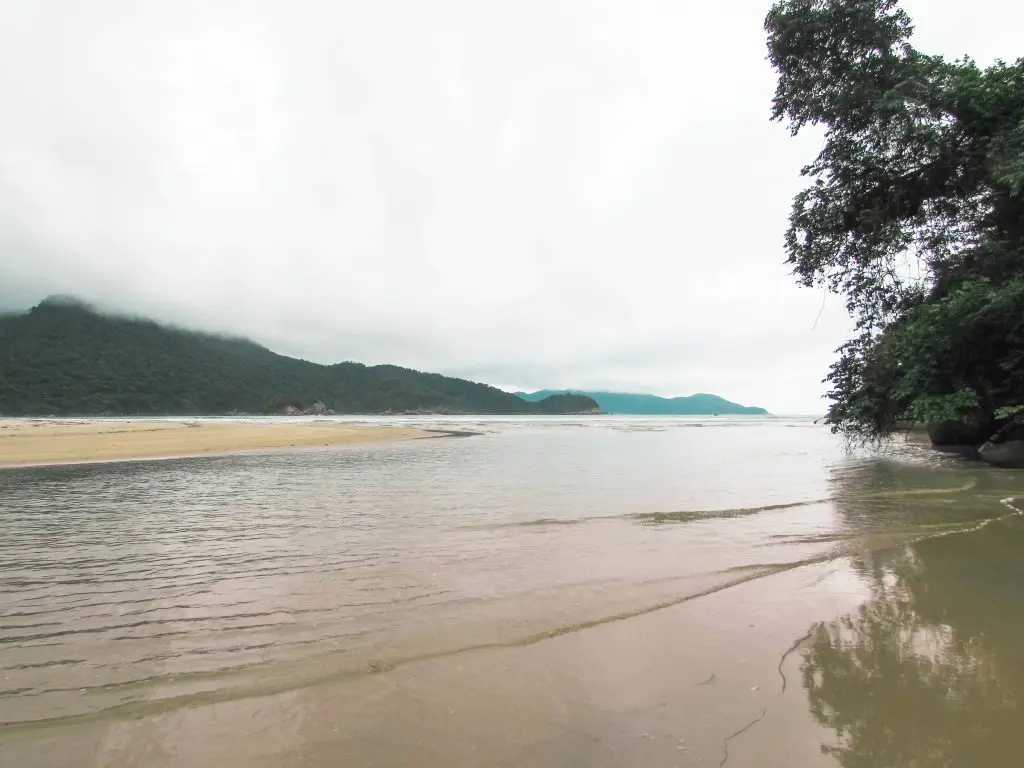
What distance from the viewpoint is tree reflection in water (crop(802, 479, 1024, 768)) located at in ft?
10.3

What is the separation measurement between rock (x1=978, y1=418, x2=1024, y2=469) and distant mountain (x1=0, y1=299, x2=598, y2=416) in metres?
142

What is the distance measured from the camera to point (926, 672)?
4.05 metres

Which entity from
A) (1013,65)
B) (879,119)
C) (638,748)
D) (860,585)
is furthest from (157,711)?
(1013,65)

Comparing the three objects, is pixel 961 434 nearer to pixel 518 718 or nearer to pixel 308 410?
pixel 518 718

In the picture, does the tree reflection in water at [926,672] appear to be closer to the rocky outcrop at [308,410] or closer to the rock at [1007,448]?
the rock at [1007,448]

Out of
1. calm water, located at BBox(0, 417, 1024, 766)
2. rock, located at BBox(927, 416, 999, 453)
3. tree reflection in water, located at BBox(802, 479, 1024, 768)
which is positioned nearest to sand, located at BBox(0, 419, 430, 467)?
calm water, located at BBox(0, 417, 1024, 766)

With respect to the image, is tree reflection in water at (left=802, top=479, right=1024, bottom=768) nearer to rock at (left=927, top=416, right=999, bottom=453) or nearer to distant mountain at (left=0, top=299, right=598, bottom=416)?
rock at (left=927, top=416, right=999, bottom=453)

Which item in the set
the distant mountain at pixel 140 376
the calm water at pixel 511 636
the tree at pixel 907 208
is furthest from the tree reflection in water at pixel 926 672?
Answer: the distant mountain at pixel 140 376

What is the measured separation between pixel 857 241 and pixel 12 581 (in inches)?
1160

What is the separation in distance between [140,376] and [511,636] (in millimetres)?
150019

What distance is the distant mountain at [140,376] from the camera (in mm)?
108750

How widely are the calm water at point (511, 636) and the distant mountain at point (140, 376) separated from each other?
129755mm

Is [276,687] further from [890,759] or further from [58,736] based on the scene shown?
[890,759]

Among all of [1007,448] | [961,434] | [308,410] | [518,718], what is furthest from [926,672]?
[308,410]
